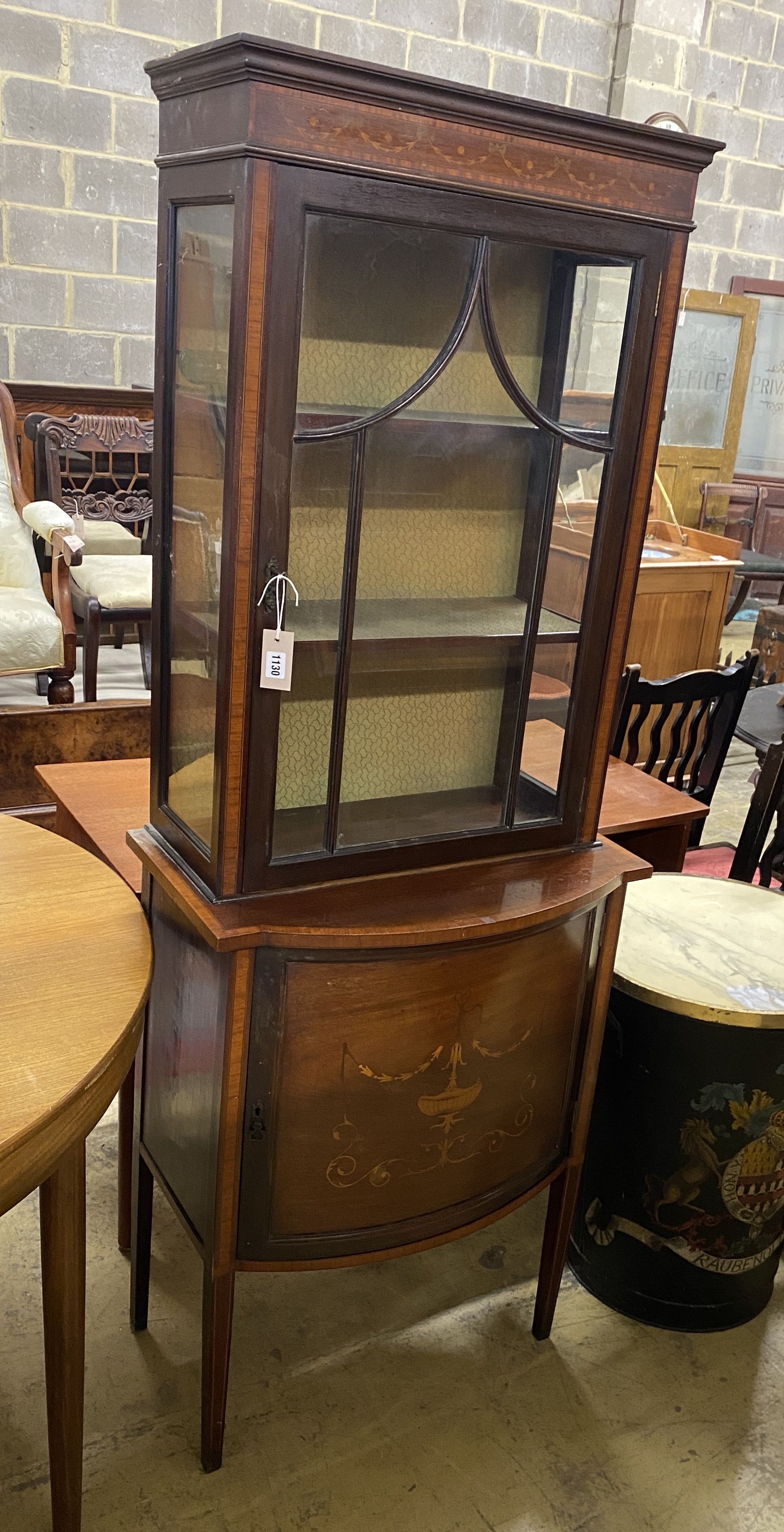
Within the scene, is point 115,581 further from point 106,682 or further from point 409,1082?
point 409,1082

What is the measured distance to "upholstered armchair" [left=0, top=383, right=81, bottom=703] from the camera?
333 centimetres

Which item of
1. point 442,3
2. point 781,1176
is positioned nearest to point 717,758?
point 781,1176

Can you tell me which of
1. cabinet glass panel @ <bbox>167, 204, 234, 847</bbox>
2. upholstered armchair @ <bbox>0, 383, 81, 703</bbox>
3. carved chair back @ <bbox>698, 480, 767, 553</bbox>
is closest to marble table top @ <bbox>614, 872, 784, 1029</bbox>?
cabinet glass panel @ <bbox>167, 204, 234, 847</bbox>

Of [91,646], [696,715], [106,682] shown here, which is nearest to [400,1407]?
[696,715]

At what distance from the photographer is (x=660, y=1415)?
1780 millimetres

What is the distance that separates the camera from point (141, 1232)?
1813 millimetres

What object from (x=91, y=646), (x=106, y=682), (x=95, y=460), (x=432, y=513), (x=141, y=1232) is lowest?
(x=141, y=1232)

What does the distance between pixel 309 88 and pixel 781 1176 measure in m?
1.68

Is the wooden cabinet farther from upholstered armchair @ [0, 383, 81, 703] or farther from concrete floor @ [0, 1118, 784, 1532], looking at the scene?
concrete floor @ [0, 1118, 784, 1532]

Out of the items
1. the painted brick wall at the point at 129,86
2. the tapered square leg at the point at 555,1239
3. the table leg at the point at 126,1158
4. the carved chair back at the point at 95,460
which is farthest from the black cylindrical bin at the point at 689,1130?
the painted brick wall at the point at 129,86

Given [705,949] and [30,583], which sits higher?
[30,583]

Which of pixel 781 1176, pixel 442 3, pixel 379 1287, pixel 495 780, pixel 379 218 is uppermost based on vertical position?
pixel 442 3

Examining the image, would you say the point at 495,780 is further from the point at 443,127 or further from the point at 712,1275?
the point at 712,1275

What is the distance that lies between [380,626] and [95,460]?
3324mm
